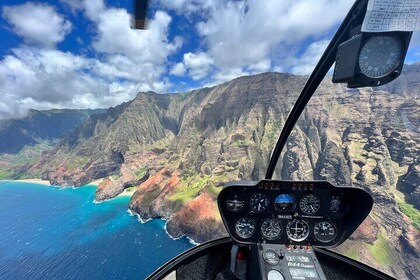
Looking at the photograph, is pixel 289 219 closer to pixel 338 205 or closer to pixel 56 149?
pixel 338 205

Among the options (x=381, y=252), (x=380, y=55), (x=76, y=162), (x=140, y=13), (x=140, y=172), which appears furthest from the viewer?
(x=76, y=162)

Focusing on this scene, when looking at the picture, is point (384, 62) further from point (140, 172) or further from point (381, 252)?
point (140, 172)

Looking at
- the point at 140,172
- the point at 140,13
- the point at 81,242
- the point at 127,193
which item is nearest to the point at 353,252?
the point at 140,13

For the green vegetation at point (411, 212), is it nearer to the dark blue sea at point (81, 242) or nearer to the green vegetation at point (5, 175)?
the dark blue sea at point (81, 242)

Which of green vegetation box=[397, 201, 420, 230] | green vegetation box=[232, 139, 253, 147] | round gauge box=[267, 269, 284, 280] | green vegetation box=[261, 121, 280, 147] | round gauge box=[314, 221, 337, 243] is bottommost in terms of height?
green vegetation box=[397, 201, 420, 230]

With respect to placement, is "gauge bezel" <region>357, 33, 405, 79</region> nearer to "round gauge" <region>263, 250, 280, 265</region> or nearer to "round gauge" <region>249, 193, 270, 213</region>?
"round gauge" <region>249, 193, 270, 213</region>

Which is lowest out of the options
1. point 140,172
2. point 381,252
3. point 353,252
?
point 140,172

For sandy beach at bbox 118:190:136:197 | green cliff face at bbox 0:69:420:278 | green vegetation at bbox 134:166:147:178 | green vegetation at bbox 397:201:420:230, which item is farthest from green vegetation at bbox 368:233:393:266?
green vegetation at bbox 134:166:147:178
